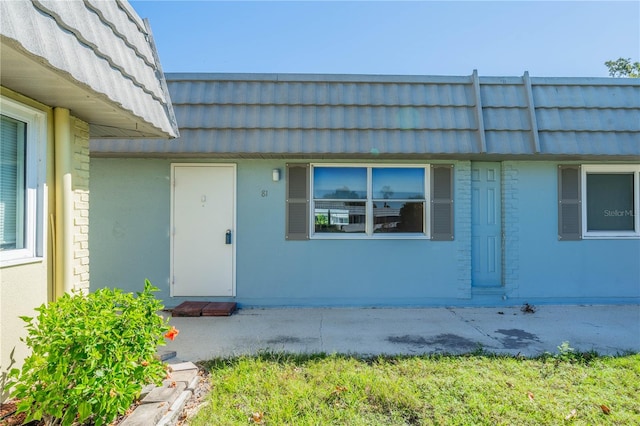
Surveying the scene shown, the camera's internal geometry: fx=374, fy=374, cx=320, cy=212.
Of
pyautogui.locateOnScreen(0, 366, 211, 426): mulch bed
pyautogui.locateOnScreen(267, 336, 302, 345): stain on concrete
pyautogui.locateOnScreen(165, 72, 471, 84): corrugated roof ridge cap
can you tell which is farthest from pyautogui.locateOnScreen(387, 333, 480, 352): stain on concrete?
pyautogui.locateOnScreen(165, 72, 471, 84): corrugated roof ridge cap

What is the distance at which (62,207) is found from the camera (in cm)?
332

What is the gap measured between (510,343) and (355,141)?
3.57 m

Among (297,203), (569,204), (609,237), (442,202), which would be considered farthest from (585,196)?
(297,203)

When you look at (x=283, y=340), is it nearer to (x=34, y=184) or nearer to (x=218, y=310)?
(x=218, y=310)

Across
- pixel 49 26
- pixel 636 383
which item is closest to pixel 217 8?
pixel 49 26

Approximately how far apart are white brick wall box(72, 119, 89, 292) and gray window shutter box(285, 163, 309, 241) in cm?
319

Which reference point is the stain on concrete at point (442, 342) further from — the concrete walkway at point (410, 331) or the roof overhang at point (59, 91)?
the roof overhang at point (59, 91)

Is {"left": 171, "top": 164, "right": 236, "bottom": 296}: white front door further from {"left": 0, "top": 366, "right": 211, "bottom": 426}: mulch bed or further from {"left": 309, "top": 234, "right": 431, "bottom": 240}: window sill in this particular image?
{"left": 0, "top": 366, "right": 211, "bottom": 426}: mulch bed

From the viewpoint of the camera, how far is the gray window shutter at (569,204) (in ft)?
21.5

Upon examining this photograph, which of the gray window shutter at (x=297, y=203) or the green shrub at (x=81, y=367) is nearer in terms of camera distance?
the green shrub at (x=81, y=367)

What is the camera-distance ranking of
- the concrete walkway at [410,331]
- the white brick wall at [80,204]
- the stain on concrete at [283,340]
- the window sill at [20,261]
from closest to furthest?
the window sill at [20,261], the white brick wall at [80,204], the concrete walkway at [410,331], the stain on concrete at [283,340]

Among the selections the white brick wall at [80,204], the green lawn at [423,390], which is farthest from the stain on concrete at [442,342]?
the white brick wall at [80,204]

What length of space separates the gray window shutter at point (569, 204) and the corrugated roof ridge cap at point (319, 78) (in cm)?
238

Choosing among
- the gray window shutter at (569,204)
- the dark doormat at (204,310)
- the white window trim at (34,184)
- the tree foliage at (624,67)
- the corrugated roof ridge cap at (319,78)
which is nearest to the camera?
the white window trim at (34,184)
